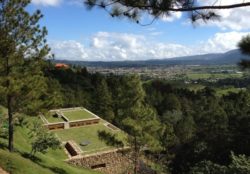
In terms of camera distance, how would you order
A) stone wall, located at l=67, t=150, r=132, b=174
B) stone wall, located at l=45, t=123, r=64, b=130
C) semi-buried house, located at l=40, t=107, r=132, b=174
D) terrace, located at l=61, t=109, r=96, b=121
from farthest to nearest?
terrace, located at l=61, t=109, r=96, b=121
stone wall, located at l=45, t=123, r=64, b=130
semi-buried house, located at l=40, t=107, r=132, b=174
stone wall, located at l=67, t=150, r=132, b=174

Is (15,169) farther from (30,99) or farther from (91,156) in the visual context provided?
(91,156)

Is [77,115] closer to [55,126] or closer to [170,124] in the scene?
[55,126]

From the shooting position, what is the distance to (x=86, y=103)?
1933 inches

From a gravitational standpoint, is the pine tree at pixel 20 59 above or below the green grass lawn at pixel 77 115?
above

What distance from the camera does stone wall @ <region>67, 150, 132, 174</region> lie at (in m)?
20.6

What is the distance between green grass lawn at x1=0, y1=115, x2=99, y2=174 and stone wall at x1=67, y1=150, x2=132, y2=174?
1182 mm

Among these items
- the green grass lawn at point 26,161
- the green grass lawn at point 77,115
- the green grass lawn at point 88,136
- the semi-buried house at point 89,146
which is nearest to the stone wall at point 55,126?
the semi-buried house at point 89,146

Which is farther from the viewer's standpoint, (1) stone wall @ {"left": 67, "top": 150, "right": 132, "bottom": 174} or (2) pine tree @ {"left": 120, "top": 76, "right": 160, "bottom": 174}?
(1) stone wall @ {"left": 67, "top": 150, "right": 132, "bottom": 174}

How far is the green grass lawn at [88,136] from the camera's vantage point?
22250 millimetres

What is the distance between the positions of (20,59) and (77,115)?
2041 centimetres

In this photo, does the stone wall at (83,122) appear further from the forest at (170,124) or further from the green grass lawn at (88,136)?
the forest at (170,124)

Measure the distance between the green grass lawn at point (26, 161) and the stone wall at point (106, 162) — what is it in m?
1.18

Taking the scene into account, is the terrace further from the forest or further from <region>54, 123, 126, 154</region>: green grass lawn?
<region>54, 123, 126, 154</region>: green grass lawn

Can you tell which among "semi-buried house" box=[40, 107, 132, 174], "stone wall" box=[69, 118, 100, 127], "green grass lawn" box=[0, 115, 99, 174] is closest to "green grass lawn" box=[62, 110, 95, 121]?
"semi-buried house" box=[40, 107, 132, 174]
